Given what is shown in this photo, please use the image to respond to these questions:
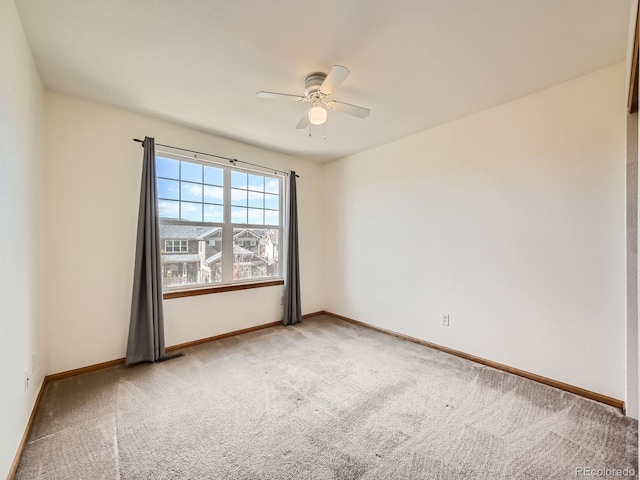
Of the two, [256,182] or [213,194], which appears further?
[256,182]

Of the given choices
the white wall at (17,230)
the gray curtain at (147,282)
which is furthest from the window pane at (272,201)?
the white wall at (17,230)

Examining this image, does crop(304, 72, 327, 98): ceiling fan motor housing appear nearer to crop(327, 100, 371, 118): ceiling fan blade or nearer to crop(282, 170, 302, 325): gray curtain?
crop(327, 100, 371, 118): ceiling fan blade

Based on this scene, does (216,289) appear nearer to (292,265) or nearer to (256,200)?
(292,265)

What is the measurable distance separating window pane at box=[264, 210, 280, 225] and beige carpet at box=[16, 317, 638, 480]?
1920 mm

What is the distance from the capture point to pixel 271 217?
163 inches

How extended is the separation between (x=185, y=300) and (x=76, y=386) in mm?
1124

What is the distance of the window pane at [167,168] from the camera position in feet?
10.2

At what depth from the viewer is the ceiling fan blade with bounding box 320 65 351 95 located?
1.76 meters

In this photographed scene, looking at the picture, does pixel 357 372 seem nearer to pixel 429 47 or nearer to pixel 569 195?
pixel 569 195

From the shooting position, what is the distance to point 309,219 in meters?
4.48

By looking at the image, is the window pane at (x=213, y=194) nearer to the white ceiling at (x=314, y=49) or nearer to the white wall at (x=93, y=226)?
the white wall at (x=93, y=226)

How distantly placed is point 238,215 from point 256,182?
0.56 m

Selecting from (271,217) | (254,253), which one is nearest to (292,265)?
(254,253)

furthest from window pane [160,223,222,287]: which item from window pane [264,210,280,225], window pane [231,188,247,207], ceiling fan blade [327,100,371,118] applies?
ceiling fan blade [327,100,371,118]
